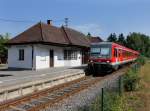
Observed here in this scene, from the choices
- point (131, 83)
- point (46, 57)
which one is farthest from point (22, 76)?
point (46, 57)

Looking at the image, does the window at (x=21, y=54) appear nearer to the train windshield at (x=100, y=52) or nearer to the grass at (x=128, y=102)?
the train windshield at (x=100, y=52)

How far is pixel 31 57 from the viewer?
108 ft

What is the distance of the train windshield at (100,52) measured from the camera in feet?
91.1

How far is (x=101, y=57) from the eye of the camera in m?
28.2

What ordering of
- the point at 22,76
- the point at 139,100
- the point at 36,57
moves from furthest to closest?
the point at 36,57 → the point at 22,76 → the point at 139,100

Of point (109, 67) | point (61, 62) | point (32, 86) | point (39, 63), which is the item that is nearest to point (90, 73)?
point (109, 67)

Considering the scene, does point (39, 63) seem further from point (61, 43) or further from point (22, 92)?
point (22, 92)

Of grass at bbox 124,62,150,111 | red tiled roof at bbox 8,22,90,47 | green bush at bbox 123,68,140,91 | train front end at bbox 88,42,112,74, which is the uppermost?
red tiled roof at bbox 8,22,90,47

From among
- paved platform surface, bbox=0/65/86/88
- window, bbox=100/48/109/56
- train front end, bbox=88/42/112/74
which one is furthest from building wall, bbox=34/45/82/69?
window, bbox=100/48/109/56

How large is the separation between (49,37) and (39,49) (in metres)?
2.82

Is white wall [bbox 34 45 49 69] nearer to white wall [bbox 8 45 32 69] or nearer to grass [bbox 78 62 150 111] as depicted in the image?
white wall [bbox 8 45 32 69]

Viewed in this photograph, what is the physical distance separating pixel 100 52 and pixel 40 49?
315 inches

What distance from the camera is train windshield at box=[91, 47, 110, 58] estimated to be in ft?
91.1

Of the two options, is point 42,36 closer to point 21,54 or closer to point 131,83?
point 21,54
